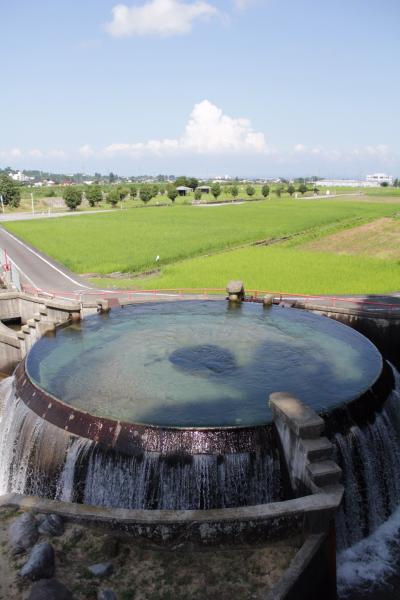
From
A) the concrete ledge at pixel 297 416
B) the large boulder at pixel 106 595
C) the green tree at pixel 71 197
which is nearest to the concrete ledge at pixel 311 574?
the concrete ledge at pixel 297 416

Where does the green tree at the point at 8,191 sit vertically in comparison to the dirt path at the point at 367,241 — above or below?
above

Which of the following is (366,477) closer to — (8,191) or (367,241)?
(367,241)

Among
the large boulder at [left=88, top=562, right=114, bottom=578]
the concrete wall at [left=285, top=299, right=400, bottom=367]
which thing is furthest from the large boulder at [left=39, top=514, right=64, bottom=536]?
the concrete wall at [left=285, top=299, right=400, bottom=367]

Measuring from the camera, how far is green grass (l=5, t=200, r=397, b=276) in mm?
48941

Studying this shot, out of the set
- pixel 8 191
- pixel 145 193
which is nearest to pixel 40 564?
pixel 8 191

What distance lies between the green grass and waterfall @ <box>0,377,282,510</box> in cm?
2428

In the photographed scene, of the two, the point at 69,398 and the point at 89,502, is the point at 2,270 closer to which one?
the point at 69,398

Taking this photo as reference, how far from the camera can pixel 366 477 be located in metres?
14.8

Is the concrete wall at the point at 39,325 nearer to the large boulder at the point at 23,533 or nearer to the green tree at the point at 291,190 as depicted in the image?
the large boulder at the point at 23,533

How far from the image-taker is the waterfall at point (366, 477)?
47.6 ft

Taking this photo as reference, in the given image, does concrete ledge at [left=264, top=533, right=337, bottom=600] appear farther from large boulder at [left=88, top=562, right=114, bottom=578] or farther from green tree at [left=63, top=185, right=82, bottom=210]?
green tree at [left=63, top=185, right=82, bottom=210]

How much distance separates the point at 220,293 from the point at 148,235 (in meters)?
37.6

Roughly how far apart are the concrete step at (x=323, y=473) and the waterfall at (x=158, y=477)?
230 cm

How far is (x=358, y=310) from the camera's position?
2558cm
